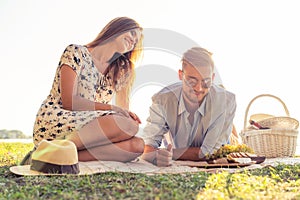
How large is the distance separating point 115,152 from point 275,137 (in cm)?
206

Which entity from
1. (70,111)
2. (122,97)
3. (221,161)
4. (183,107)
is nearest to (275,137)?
(183,107)

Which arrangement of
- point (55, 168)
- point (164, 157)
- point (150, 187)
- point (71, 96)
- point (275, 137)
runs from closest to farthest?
1. point (150, 187)
2. point (55, 168)
3. point (164, 157)
4. point (71, 96)
5. point (275, 137)

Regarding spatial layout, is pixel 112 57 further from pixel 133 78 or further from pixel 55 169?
pixel 55 169

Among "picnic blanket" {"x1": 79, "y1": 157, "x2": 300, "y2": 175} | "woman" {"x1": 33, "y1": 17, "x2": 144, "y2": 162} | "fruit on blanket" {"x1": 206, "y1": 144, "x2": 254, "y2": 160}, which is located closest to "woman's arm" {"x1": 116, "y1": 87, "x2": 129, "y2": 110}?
"woman" {"x1": 33, "y1": 17, "x2": 144, "y2": 162}

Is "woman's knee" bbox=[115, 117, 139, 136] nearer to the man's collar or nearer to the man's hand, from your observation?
the man's hand

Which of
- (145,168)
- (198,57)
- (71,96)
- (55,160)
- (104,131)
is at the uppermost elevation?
(198,57)

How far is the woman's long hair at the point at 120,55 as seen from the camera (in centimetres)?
354

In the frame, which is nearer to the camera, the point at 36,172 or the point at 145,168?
the point at 36,172

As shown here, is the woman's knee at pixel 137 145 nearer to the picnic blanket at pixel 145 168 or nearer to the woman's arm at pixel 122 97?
the picnic blanket at pixel 145 168

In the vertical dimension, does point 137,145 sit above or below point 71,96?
below

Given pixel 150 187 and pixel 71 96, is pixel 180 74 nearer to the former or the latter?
pixel 71 96

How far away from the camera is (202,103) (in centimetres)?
367

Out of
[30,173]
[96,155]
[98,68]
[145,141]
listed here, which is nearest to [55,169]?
[30,173]

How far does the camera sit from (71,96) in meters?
3.28
